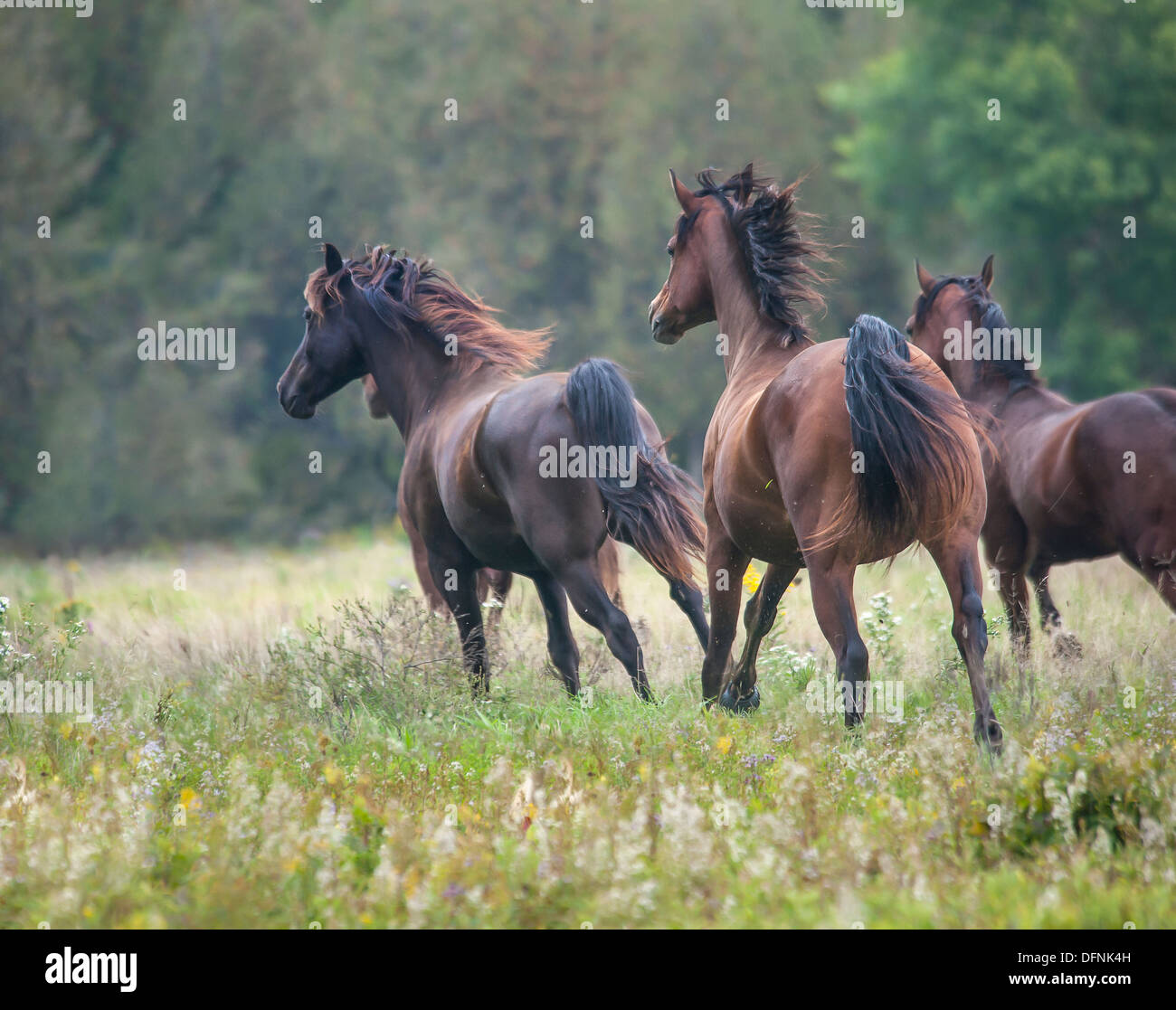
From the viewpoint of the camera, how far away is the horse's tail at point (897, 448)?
4684 millimetres

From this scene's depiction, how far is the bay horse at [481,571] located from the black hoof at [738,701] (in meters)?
0.88

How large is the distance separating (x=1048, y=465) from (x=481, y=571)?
365cm

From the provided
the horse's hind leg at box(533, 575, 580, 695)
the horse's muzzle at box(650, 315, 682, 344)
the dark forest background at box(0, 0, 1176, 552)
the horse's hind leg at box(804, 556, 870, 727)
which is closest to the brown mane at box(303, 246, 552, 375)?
the horse's muzzle at box(650, 315, 682, 344)

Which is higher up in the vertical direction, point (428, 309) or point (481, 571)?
point (428, 309)

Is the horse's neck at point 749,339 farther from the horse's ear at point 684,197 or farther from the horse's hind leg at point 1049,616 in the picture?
the horse's hind leg at point 1049,616

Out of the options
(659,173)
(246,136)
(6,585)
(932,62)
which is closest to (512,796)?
(6,585)

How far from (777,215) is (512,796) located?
329 cm

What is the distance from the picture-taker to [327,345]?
7.91 meters

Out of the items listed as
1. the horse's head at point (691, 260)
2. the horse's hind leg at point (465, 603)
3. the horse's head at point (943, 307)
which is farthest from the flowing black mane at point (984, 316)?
the horse's hind leg at point (465, 603)

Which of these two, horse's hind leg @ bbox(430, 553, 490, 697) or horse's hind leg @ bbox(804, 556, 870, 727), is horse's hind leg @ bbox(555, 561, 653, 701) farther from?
horse's hind leg @ bbox(804, 556, 870, 727)

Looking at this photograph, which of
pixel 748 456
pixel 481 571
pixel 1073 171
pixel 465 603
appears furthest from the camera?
pixel 1073 171

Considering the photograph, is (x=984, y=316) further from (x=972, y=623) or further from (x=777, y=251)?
(x=972, y=623)

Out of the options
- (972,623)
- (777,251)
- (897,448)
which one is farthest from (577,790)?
(777,251)

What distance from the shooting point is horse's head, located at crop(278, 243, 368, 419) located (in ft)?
25.6
